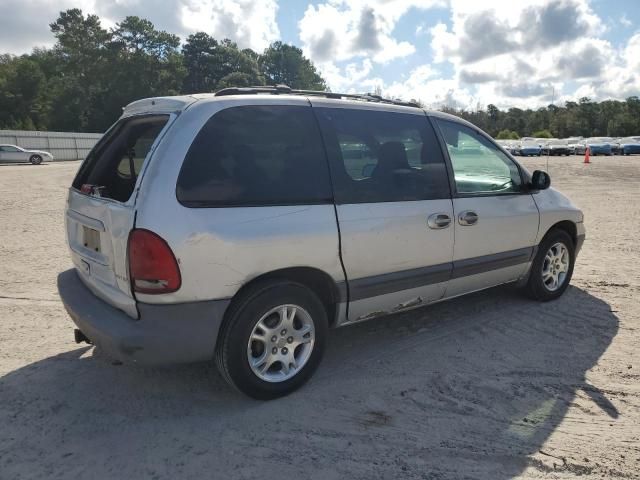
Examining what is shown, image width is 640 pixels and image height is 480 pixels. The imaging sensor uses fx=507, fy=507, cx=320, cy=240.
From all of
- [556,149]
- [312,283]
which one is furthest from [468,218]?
[556,149]

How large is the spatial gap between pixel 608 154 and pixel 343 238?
4947 centimetres

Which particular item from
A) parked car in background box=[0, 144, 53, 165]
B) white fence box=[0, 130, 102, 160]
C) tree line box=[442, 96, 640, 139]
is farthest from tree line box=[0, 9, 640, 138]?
parked car in background box=[0, 144, 53, 165]

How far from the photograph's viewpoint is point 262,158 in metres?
3.12

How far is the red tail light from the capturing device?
273cm

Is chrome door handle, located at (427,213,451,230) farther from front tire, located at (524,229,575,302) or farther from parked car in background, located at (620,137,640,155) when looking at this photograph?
parked car in background, located at (620,137,640,155)

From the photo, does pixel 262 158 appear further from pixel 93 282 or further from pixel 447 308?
pixel 447 308

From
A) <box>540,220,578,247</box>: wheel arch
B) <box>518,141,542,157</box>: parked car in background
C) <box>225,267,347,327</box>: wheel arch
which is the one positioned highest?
<box>518,141,542,157</box>: parked car in background

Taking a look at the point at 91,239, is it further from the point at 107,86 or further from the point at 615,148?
the point at 107,86

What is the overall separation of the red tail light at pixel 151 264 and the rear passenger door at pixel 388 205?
1118 mm

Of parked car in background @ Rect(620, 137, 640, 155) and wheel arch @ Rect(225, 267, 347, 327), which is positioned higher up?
parked car in background @ Rect(620, 137, 640, 155)

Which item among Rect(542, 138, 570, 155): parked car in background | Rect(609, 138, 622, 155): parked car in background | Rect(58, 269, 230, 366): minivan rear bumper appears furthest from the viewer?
Rect(609, 138, 622, 155): parked car in background

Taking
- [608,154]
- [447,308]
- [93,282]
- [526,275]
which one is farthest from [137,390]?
[608,154]

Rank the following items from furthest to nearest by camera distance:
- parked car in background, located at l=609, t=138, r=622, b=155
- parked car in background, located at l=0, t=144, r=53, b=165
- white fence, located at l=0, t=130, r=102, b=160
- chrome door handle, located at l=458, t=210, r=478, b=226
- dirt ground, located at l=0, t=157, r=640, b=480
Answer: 1. parked car in background, located at l=609, t=138, r=622, b=155
2. white fence, located at l=0, t=130, r=102, b=160
3. parked car in background, located at l=0, t=144, r=53, b=165
4. chrome door handle, located at l=458, t=210, r=478, b=226
5. dirt ground, located at l=0, t=157, r=640, b=480

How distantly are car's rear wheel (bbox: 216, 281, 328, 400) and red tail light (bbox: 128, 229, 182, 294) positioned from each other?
420mm
